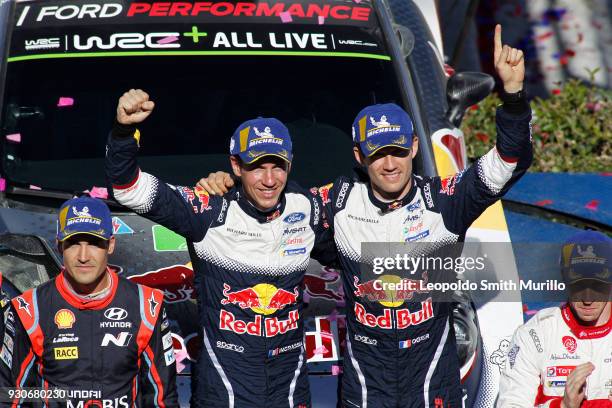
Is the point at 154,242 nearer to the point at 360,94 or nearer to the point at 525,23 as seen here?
the point at 360,94

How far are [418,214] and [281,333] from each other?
2.46 feet

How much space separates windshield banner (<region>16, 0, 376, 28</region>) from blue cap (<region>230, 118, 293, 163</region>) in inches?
57.5

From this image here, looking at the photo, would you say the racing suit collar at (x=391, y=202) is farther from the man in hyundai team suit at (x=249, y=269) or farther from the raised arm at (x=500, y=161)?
the man in hyundai team suit at (x=249, y=269)

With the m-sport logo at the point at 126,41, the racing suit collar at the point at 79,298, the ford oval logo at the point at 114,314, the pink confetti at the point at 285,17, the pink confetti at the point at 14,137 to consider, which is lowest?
the ford oval logo at the point at 114,314

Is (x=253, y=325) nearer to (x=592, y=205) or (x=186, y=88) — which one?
(x=186, y=88)

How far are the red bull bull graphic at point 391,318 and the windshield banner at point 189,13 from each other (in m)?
1.91

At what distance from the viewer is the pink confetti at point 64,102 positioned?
6.04 meters

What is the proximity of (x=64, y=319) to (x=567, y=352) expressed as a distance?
77.2 inches

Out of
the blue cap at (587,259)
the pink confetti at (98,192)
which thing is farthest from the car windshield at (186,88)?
the blue cap at (587,259)

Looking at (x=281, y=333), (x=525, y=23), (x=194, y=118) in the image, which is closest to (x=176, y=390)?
(x=281, y=333)

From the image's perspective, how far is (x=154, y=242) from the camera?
551 centimetres


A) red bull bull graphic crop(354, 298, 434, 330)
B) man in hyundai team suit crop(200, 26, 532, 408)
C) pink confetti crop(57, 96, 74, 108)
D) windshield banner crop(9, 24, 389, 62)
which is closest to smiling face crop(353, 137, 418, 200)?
man in hyundai team suit crop(200, 26, 532, 408)

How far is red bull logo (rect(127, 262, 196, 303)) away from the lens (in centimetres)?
536

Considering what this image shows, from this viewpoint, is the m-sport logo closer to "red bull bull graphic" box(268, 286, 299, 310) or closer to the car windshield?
the car windshield
